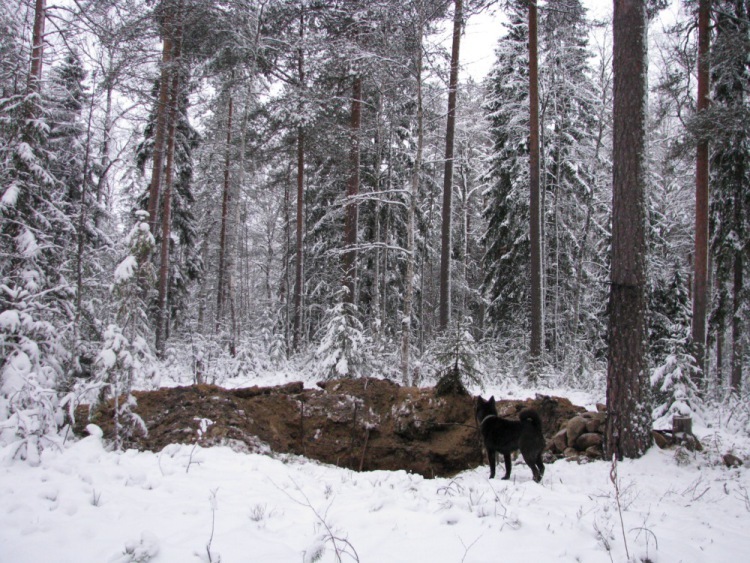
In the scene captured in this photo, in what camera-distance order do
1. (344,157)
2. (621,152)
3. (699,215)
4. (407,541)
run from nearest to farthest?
1. (407,541)
2. (621,152)
3. (699,215)
4. (344,157)

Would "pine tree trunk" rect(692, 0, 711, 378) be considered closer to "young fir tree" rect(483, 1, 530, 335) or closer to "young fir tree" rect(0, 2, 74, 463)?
"young fir tree" rect(483, 1, 530, 335)

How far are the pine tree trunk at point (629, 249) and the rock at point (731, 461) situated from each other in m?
0.87

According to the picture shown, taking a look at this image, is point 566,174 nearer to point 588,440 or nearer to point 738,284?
point 738,284

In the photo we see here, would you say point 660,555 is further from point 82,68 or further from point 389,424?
point 82,68

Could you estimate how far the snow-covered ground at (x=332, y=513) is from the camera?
2797 mm

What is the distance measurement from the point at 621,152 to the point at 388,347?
8344 millimetres

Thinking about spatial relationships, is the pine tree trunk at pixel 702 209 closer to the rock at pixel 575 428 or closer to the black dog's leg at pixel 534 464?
the rock at pixel 575 428

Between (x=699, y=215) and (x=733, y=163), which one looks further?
(x=733, y=163)

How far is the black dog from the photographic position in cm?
480

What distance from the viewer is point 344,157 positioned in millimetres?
14164

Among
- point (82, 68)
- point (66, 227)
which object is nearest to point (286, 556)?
point (66, 227)

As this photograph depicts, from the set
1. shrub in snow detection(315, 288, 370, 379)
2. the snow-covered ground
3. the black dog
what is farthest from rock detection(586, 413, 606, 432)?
shrub in snow detection(315, 288, 370, 379)

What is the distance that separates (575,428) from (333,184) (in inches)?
527

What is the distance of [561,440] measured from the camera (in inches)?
238
